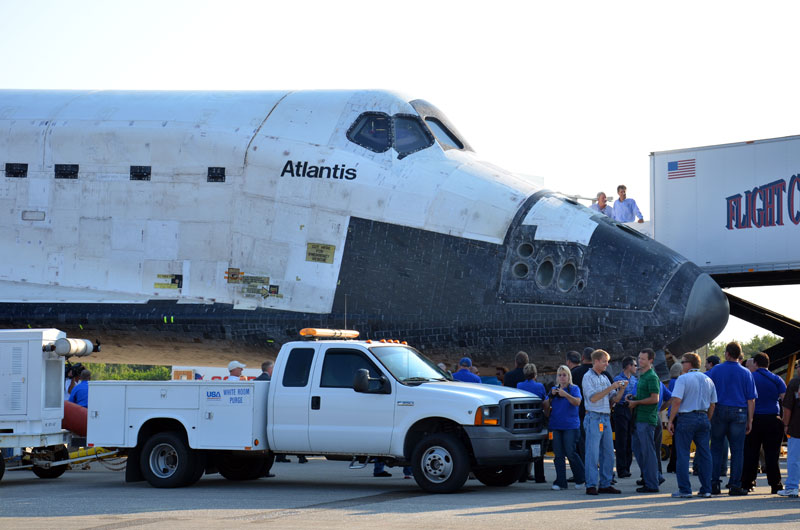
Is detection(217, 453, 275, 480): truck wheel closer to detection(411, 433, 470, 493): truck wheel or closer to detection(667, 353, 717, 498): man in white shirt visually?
detection(411, 433, 470, 493): truck wheel

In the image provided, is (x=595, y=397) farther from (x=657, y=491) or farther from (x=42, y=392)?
(x=42, y=392)

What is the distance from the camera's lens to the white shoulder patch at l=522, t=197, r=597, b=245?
1248 cm

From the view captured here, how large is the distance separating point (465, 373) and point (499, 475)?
4.92ft

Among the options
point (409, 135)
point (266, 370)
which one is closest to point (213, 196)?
point (266, 370)

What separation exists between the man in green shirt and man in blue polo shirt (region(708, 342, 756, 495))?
643 millimetres

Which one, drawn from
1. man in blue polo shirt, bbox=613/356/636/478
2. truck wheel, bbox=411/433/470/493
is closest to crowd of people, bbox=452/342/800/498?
man in blue polo shirt, bbox=613/356/636/478

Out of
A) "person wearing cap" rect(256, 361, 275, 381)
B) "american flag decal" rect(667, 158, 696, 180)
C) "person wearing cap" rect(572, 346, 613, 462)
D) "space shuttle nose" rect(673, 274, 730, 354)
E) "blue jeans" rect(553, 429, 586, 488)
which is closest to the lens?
"blue jeans" rect(553, 429, 586, 488)

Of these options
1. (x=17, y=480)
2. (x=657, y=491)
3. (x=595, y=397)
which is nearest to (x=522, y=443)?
(x=595, y=397)

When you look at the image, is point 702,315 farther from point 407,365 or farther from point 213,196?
point 213,196

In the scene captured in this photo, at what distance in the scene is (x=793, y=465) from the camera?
34.0 feet

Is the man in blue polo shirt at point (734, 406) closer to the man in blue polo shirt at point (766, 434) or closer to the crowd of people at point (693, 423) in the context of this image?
the crowd of people at point (693, 423)

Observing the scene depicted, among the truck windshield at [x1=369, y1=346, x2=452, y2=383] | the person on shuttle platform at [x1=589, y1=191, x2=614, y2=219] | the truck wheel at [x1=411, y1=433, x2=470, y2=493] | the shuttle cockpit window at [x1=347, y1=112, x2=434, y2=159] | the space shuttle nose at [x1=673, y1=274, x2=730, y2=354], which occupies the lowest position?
the truck wheel at [x1=411, y1=433, x2=470, y2=493]

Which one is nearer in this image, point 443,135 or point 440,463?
point 440,463

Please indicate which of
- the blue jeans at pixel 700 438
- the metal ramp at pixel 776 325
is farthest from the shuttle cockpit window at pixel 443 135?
the metal ramp at pixel 776 325
